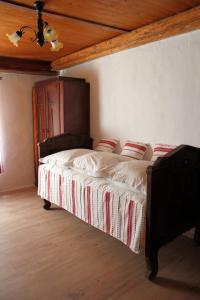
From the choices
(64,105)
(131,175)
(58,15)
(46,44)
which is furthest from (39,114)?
(131,175)

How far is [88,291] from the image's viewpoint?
1933 millimetres

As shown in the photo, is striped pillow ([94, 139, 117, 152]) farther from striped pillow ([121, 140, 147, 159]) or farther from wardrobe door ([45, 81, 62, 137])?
wardrobe door ([45, 81, 62, 137])

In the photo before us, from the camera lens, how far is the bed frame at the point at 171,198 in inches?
76.3

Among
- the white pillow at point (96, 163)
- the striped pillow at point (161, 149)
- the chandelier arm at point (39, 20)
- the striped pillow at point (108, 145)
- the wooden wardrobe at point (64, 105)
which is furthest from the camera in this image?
the wooden wardrobe at point (64, 105)

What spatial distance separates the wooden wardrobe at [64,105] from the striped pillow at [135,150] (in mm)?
981

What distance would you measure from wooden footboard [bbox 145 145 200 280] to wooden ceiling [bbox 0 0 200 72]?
1238 millimetres

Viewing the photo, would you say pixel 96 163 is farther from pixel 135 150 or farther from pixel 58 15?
pixel 58 15

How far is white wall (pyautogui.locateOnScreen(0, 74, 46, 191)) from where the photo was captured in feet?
14.0

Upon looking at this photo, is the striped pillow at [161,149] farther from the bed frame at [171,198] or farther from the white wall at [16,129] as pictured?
the white wall at [16,129]

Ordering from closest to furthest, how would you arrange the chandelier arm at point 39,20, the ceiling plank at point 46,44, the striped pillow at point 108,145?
the chandelier arm at point 39,20 → the ceiling plank at point 46,44 → the striped pillow at point 108,145

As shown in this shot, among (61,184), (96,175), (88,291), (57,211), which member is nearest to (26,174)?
(57,211)

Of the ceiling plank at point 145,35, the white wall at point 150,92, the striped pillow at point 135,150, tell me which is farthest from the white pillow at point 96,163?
the ceiling plank at point 145,35

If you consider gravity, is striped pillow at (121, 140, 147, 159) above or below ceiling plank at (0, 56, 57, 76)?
below

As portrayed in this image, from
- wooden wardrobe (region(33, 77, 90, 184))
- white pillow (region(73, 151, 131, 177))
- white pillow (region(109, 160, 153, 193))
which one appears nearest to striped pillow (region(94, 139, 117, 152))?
wooden wardrobe (region(33, 77, 90, 184))
